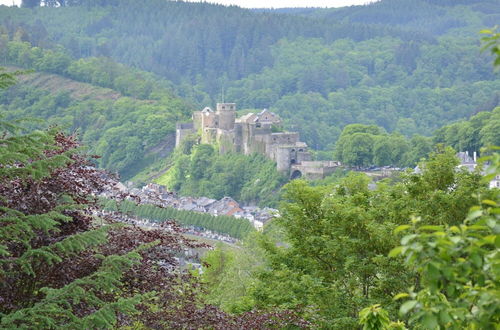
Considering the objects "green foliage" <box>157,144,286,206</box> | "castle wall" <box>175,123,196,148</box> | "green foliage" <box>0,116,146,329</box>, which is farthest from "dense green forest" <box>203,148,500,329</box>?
"castle wall" <box>175,123,196,148</box>

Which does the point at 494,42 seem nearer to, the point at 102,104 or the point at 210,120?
the point at 210,120

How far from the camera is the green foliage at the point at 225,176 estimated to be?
78.1 m

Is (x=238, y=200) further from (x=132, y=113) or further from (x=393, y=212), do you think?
(x=393, y=212)

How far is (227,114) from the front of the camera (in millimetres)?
85188

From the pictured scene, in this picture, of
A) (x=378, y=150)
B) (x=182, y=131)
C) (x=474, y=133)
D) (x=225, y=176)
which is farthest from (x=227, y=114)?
(x=474, y=133)

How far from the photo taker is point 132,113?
111188 millimetres

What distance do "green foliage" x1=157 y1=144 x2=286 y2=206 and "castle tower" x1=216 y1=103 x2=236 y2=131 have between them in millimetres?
2718

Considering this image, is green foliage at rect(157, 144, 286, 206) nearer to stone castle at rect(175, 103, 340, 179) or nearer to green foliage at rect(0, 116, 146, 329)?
stone castle at rect(175, 103, 340, 179)

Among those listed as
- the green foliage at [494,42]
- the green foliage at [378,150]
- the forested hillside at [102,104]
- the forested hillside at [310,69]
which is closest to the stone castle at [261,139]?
the green foliage at [378,150]

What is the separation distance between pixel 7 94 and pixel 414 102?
80.6m

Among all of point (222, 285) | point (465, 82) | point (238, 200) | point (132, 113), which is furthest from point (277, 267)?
point (465, 82)

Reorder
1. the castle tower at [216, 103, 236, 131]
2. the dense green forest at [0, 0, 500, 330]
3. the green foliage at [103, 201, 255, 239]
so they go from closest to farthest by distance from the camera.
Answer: the dense green forest at [0, 0, 500, 330] → the green foliage at [103, 201, 255, 239] → the castle tower at [216, 103, 236, 131]

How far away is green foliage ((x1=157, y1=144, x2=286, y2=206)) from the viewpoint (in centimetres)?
7806

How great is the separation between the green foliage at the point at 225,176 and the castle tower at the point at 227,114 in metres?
2.72
